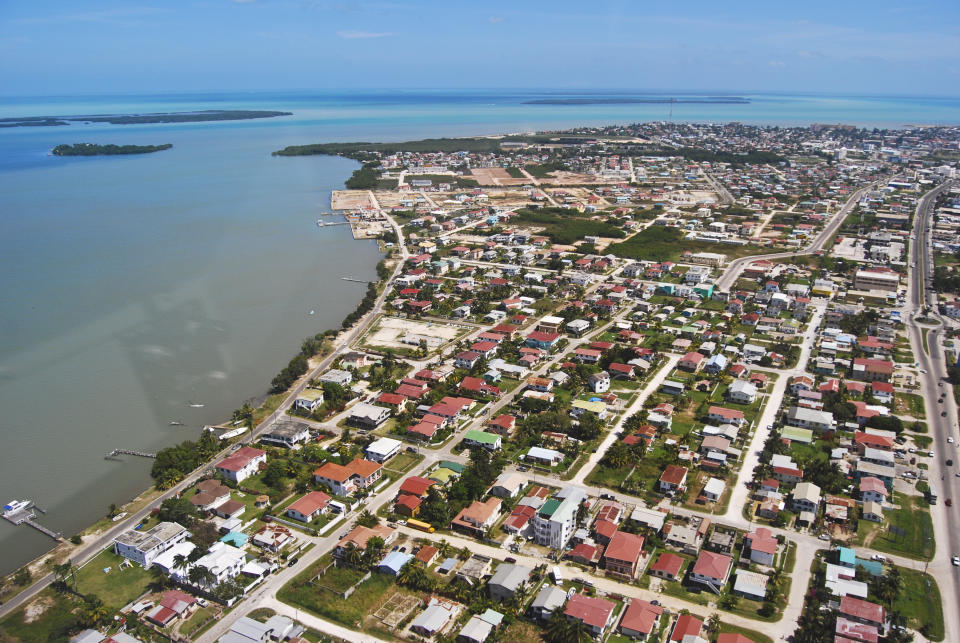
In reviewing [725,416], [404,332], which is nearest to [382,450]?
[404,332]

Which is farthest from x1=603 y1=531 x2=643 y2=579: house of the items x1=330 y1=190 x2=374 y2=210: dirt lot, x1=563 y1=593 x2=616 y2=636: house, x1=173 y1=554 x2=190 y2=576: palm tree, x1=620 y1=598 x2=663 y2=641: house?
x1=330 y1=190 x2=374 y2=210: dirt lot

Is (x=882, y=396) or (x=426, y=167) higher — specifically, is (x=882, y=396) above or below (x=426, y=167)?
below

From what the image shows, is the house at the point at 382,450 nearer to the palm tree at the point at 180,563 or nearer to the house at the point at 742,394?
the palm tree at the point at 180,563

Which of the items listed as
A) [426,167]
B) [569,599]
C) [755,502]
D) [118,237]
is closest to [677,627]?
[569,599]

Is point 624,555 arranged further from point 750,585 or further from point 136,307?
point 136,307

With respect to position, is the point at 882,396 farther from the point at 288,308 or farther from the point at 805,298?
the point at 288,308

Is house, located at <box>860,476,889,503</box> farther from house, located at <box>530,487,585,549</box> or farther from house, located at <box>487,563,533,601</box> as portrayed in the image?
house, located at <box>487,563,533,601</box>
